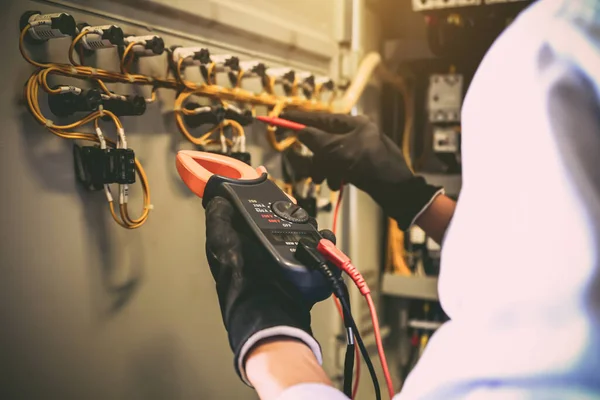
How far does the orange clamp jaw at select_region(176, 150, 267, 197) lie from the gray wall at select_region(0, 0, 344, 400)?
0.15 metres

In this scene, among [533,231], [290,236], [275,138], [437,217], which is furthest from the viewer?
[275,138]

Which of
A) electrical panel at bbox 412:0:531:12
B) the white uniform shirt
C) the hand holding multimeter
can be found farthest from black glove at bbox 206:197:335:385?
electrical panel at bbox 412:0:531:12

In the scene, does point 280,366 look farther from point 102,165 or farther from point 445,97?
point 445,97

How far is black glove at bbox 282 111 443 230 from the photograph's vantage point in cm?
104

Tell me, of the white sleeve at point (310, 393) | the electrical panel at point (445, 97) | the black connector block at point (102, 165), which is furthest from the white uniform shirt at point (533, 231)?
the electrical panel at point (445, 97)

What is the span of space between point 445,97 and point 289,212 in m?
1.00

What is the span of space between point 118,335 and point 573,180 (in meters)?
0.70

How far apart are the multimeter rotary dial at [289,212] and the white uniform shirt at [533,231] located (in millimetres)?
278

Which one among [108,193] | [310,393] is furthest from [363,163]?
[310,393]

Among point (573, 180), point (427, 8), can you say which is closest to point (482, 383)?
point (573, 180)

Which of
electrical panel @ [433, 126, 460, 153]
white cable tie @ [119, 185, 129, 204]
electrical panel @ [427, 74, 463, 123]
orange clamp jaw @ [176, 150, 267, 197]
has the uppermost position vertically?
electrical panel @ [427, 74, 463, 123]

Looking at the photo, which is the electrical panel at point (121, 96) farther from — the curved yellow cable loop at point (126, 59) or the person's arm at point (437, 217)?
the person's arm at point (437, 217)

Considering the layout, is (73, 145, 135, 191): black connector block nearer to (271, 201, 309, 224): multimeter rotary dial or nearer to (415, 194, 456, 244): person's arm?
(271, 201, 309, 224): multimeter rotary dial

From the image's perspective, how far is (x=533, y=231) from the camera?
426 millimetres
